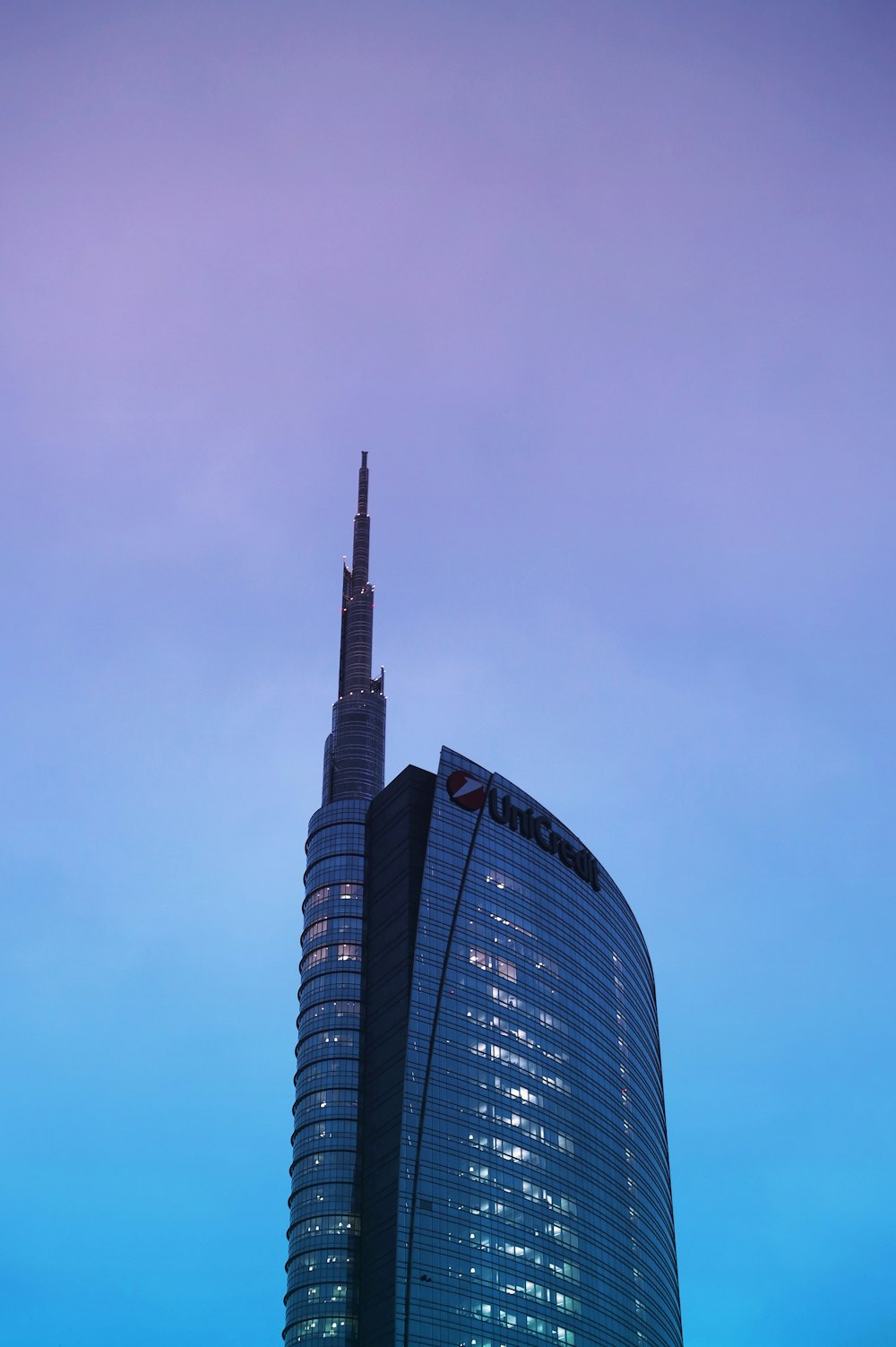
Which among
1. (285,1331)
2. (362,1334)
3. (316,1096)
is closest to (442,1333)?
(362,1334)

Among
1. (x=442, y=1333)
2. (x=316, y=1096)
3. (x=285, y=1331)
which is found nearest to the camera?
(x=442, y=1333)

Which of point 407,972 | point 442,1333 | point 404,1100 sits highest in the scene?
point 407,972

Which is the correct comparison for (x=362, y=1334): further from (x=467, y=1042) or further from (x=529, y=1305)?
(x=467, y=1042)

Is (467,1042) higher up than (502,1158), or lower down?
higher up

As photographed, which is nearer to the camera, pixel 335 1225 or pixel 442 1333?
pixel 442 1333

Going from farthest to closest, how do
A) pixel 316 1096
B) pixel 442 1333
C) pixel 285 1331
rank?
pixel 316 1096, pixel 285 1331, pixel 442 1333

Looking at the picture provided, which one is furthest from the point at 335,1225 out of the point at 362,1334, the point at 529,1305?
the point at 529,1305

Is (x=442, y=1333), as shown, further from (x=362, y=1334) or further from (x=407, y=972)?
(x=407, y=972)

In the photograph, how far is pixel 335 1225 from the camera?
18800 cm

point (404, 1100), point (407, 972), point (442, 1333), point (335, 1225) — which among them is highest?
point (407, 972)

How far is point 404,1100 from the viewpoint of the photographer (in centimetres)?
18662

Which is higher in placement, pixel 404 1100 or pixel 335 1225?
pixel 404 1100

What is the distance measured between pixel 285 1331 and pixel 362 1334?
45.0ft

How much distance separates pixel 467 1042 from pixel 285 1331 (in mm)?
45341
